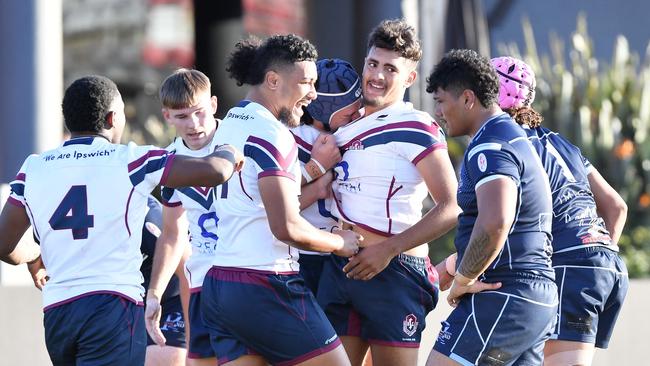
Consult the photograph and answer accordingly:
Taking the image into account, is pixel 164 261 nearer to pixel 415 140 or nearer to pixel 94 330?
pixel 94 330

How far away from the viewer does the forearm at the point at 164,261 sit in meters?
6.90

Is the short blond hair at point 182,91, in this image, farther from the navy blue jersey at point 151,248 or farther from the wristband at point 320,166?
the wristband at point 320,166

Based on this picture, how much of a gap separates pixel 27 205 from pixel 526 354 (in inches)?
95.7

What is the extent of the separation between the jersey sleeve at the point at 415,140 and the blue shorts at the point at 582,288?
991 mm

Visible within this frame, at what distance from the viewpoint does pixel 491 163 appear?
5629 millimetres

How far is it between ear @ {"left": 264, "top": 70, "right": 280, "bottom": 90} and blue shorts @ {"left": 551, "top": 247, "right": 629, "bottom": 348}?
182cm

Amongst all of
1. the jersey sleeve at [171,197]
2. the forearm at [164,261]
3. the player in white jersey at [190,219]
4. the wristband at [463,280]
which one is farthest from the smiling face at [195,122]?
the wristband at [463,280]

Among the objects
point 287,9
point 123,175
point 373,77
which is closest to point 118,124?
point 123,175

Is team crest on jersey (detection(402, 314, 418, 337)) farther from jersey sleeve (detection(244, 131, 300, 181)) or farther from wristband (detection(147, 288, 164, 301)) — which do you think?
wristband (detection(147, 288, 164, 301))

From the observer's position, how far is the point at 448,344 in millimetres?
5785

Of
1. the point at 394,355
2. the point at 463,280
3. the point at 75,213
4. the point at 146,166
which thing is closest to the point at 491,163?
the point at 463,280

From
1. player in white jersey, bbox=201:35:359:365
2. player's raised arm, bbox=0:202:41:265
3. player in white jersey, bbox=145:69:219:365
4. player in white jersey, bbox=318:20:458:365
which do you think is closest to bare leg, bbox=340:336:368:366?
player in white jersey, bbox=318:20:458:365

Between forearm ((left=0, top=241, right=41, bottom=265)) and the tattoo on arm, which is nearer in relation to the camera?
the tattoo on arm

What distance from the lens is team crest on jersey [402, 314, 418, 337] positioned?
6191 millimetres
